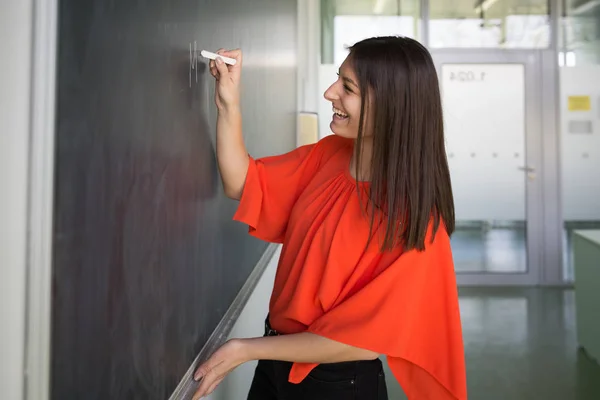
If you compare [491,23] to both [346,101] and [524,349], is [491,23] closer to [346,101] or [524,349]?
[524,349]

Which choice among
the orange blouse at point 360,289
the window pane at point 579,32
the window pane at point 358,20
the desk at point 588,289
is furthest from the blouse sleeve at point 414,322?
the window pane at point 579,32

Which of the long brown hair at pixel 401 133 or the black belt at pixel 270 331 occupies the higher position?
the long brown hair at pixel 401 133

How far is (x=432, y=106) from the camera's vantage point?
1090 mm

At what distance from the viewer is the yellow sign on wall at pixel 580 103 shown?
5.54 meters

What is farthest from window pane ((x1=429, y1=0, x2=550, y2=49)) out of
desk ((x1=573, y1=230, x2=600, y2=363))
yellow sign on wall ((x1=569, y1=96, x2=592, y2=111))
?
desk ((x1=573, y1=230, x2=600, y2=363))

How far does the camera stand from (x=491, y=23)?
5594mm

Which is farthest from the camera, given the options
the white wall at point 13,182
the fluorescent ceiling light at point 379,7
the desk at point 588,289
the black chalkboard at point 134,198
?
the fluorescent ceiling light at point 379,7

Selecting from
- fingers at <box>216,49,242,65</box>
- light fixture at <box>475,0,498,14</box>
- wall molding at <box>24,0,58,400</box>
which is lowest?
wall molding at <box>24,0,58,400</box>

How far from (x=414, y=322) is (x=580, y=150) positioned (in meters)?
5.25

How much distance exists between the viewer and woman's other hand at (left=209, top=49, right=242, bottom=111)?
108 centimetres

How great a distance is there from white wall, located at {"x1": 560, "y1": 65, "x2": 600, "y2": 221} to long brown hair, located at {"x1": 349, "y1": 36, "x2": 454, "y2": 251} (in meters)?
5.09

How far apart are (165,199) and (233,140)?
326 millimetres

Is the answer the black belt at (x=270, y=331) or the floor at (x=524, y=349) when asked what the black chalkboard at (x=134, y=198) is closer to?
the black belt at (x=270, y=331)

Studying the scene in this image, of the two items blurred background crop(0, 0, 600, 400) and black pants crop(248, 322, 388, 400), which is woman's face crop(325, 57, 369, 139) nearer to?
blurred background crop(0, 0, 600, 400)
